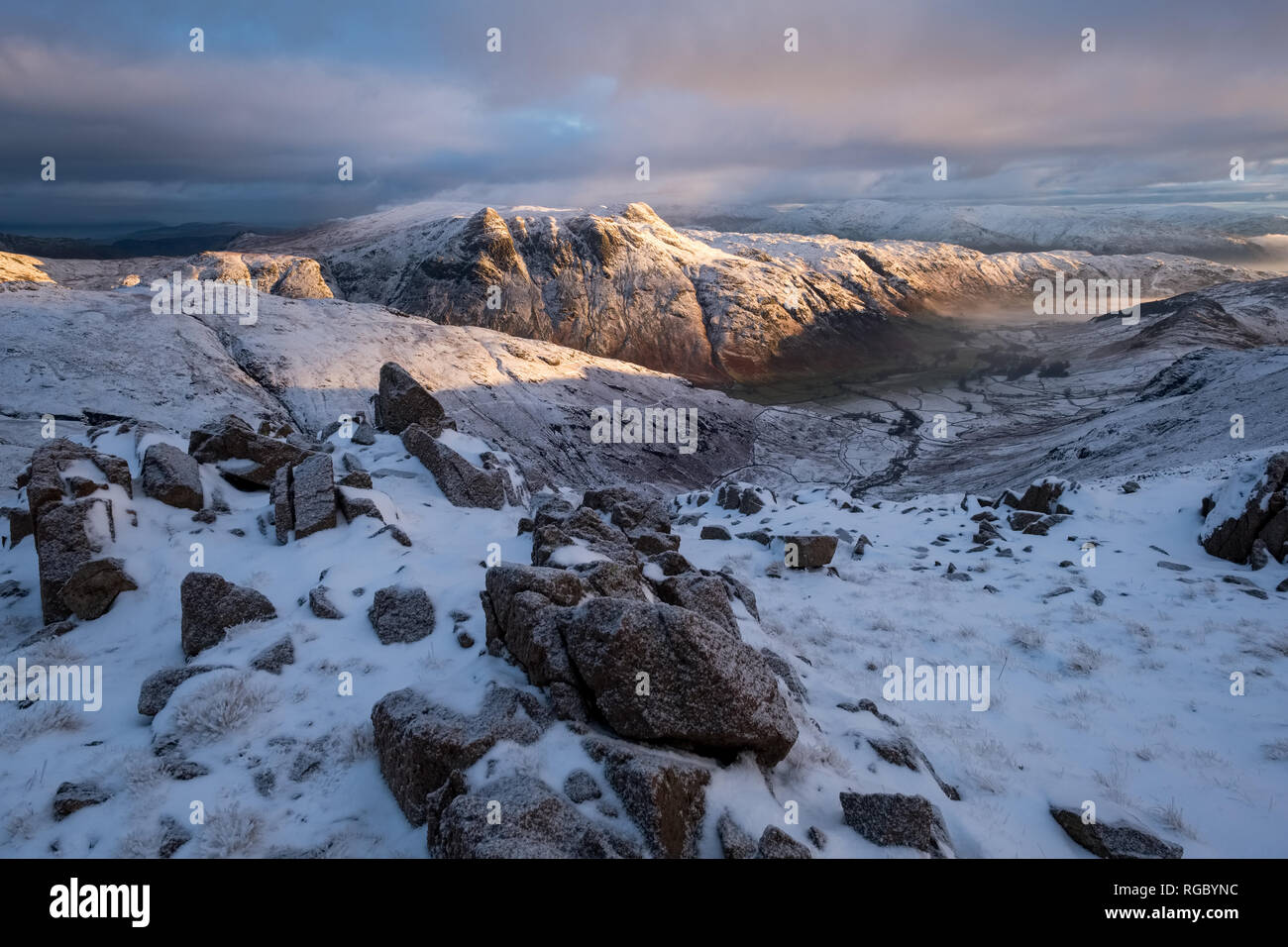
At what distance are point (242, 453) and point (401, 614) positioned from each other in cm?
1013

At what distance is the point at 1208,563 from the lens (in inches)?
653

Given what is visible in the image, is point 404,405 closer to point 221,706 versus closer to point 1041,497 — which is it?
point 221,706

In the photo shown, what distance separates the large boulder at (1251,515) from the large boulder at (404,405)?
936 inches

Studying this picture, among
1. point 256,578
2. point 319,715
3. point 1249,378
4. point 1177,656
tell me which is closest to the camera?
point 319,715

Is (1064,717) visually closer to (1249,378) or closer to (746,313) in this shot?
(1249,378)

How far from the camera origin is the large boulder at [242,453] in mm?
15898

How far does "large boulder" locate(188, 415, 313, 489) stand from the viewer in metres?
15.9

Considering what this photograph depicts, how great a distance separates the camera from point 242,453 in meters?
16.5

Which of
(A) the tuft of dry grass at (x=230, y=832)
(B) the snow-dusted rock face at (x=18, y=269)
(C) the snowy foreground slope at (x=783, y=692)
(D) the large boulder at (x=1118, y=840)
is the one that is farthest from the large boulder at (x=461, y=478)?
(B) the snow-dusted rock face at (x=18, y=269)

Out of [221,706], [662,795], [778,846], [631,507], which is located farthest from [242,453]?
[778,846]
